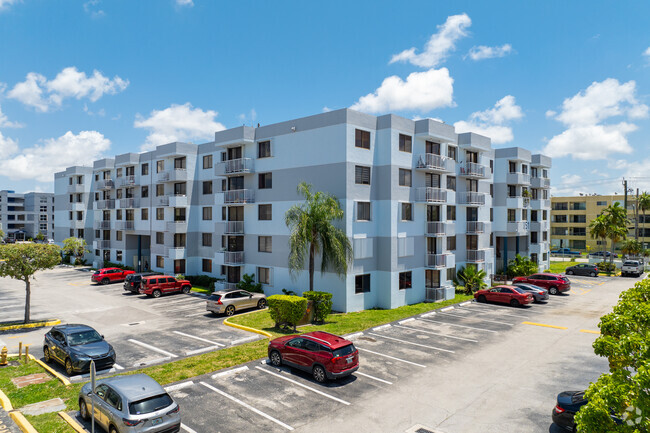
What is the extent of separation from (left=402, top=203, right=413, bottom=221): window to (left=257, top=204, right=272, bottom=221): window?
1139 cm

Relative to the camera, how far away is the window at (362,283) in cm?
3072

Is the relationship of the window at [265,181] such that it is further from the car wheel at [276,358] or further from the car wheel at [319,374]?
the car wheel at [319,374]

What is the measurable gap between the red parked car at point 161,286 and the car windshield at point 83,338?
1769cm

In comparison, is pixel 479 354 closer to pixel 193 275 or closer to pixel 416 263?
pixel 416 263

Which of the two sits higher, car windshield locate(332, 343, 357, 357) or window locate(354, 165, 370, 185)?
window locate(354, 165, 370, 185)

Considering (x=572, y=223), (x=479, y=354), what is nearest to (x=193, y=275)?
(x=479, y=354)

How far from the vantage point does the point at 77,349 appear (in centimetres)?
1817

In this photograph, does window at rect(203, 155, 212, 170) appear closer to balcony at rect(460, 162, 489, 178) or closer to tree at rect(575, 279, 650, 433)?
balcony at rect(460, 162, 489, 178)

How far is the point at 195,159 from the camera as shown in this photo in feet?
148

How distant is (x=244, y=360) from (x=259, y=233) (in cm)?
1749

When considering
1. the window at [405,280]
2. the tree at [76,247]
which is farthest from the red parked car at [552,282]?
the tree at [76,247]

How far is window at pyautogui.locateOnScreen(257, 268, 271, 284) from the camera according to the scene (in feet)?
116

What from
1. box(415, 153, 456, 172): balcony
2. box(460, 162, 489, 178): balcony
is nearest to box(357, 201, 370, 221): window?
box(415, 153, 456, 172): balcony

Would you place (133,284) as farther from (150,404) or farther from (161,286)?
(150,404)
